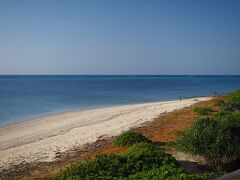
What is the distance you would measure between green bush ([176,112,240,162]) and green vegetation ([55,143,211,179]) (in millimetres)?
1808

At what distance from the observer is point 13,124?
2977 cm

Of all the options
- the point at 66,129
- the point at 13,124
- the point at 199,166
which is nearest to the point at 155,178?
the point at 199,166

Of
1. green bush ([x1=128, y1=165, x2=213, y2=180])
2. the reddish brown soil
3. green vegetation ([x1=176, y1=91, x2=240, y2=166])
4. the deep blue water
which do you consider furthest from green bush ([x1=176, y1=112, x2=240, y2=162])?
the deep blue water

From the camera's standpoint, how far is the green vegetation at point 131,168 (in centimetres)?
888

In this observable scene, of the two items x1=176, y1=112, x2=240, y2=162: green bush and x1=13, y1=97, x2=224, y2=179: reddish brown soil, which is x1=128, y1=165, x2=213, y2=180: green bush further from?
x1=13, y1=97, x2=224, y2=179: reddish brown soil

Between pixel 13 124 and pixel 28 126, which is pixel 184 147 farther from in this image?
pixel 13 124

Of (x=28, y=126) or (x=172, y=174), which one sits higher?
(x=172, y=174)

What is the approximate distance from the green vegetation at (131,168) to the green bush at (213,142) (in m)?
1.81

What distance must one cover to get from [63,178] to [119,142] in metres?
6.38

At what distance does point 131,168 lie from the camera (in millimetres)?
10234

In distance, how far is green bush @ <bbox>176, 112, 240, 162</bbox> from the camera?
12359mm

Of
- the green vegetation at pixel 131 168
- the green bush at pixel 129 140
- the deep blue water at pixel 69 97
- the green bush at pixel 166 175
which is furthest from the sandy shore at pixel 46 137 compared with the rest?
the green bush at pixel 166 175

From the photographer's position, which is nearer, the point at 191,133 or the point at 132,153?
the point at 132,153

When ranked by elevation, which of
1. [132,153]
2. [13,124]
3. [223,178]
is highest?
[223,178]
